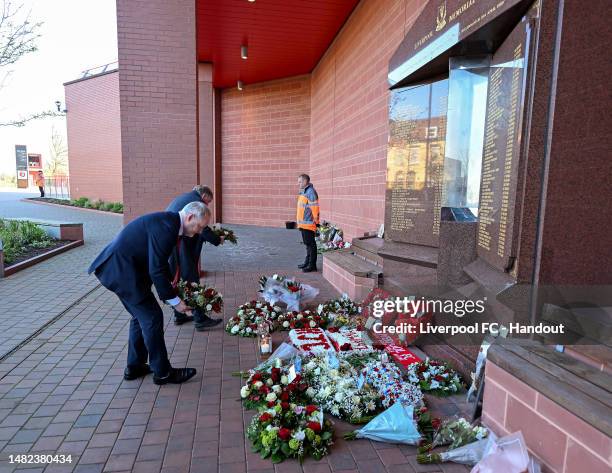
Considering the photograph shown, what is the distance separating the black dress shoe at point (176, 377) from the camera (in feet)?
11.1

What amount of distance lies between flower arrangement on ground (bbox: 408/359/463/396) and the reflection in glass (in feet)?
4.47

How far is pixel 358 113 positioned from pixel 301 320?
5399 mm

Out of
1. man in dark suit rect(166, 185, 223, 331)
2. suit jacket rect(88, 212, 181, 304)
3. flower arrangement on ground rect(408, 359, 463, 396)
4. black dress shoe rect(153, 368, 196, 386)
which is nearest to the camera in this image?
suit jacket rect(88, 212, 181, 304)

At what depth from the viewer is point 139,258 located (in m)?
3.22

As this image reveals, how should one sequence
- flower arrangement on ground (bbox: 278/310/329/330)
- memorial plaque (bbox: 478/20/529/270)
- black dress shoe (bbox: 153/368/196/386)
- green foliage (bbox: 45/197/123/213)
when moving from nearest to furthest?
memorial plaque (bbox: 478/20/529/270) < black dress shoe (bbox: 153/368/196/386) < flower arrangement on ground (bbox: 278/310/329/330) < green foliage (bbox: 45/197/123/213)

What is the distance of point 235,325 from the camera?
4547 millimetres

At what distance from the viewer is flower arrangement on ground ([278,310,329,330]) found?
15.0 ft

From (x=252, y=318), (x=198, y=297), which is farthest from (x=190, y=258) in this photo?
(x=252, y=318)

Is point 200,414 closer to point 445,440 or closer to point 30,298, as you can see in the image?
point 445,440

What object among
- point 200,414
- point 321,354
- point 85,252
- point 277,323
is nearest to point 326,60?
point 85,252

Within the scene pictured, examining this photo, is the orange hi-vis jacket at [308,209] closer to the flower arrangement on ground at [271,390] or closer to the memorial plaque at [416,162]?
the memorial plaque at [416,162]

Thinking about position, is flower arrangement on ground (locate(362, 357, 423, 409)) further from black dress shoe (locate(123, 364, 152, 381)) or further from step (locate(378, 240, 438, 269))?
black dress shoe (locate(123, 364, 152, 381))

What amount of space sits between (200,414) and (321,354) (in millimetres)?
1159

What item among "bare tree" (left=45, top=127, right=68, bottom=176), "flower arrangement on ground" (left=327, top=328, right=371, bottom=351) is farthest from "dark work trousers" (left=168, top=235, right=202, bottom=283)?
"bare tree" (left=45, top=127, right=68, bottom=176)
